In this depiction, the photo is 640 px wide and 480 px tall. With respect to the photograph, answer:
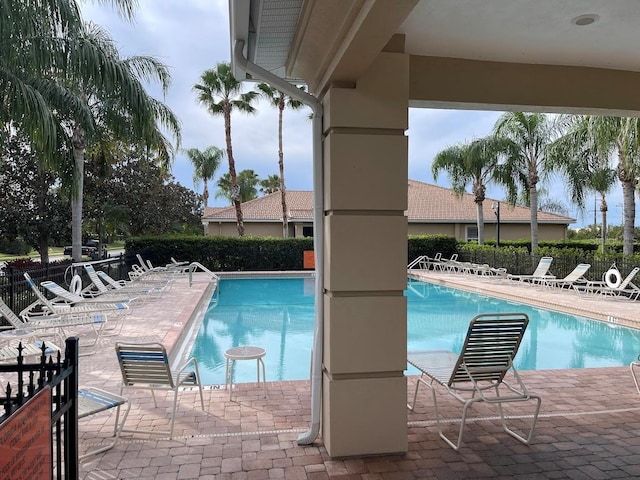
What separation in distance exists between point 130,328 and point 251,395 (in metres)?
4.72

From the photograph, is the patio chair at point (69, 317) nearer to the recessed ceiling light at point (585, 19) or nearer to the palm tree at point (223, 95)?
the recessed ceiling light at point (585, 19)

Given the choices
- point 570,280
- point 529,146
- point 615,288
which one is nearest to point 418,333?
point 615,288

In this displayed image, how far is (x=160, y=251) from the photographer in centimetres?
2092

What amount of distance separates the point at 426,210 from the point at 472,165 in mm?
7241

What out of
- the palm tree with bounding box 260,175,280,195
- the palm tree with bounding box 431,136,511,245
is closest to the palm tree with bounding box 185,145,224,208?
the palm tree with bounding box 260,175,280,195

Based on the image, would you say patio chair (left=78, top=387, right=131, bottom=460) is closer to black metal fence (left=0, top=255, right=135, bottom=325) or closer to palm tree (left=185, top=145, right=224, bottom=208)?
black metal fence (left=0, top=255, right=135, bottom=325)

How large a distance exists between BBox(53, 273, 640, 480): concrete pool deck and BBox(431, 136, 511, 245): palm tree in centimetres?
1835

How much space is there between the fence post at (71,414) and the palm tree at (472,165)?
22.1 metres

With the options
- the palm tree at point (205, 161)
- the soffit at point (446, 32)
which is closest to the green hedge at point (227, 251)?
the soffit at point (446, 32)

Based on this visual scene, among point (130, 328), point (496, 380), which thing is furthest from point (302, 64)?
point (130, 328)

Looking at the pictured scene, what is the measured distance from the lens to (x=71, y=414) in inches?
97.2

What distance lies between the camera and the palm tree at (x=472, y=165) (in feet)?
74.1

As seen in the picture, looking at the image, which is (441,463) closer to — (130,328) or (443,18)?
(443,18)

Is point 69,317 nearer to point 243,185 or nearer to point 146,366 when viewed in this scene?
point 146,366
